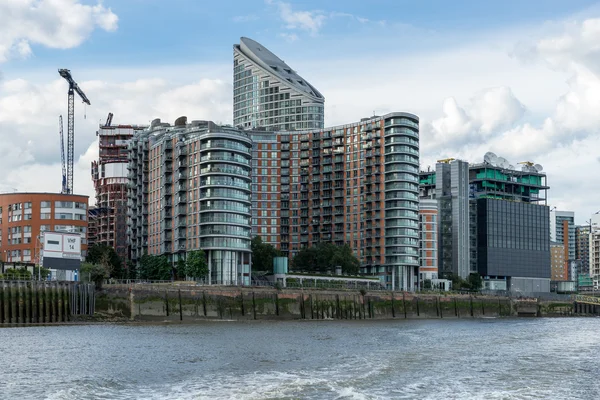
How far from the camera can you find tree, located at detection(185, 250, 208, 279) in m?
185

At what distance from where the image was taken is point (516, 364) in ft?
239

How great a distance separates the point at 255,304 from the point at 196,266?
3793 centimetres

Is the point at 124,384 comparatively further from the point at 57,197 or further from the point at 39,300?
the point at 57,197

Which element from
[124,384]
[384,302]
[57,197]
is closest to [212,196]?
[57,197]

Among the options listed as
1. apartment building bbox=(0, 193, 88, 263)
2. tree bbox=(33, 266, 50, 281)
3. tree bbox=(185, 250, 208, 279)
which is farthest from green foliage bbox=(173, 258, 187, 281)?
tree bbox=(33, 266, 50, 281)

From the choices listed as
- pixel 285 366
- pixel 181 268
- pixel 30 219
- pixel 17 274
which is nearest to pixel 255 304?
pixel 17 274

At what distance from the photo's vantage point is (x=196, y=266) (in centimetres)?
18550

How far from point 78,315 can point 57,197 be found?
65.7m

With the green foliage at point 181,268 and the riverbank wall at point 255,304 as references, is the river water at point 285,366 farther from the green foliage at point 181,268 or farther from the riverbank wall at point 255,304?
the green foliage at point 181,268

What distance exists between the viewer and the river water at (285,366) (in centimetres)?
5394

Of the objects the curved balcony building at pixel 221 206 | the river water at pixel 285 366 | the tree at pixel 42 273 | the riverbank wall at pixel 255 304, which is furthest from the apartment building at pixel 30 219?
the river water at pixel 285 366

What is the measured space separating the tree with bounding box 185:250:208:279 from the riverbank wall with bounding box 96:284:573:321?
31466 millimetres

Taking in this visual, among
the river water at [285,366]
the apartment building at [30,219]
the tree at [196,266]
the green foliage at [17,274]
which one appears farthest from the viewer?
the tree at [196,266]

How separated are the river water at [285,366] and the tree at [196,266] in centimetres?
7708
